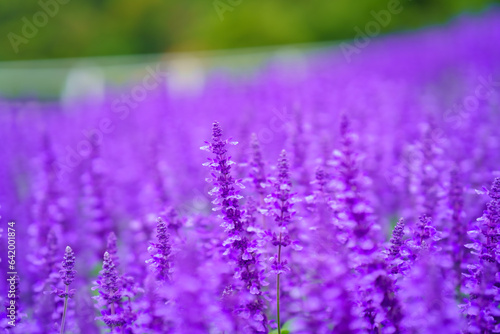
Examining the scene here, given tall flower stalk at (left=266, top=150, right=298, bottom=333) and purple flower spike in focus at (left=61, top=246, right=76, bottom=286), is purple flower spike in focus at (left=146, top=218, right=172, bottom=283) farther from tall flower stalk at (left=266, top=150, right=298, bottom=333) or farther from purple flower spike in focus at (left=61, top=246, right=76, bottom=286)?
tall flower stalk at (left=266, top=150, right=298, bottom=333)

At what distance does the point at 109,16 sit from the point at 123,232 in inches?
851

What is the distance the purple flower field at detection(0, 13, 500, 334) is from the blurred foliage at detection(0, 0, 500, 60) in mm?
15129

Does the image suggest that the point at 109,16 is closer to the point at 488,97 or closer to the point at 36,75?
Result: the point at 36,75

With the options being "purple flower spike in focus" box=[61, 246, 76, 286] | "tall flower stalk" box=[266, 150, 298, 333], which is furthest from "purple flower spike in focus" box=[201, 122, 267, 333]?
"purple flower spike in focus" box=[61, 246, 76, 286]

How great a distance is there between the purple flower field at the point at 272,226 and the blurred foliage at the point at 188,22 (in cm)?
1513

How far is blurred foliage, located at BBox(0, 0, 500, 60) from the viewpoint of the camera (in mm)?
24391

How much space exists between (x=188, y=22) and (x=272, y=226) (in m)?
24.2

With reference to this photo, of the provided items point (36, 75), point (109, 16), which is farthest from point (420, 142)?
point (109, 16)

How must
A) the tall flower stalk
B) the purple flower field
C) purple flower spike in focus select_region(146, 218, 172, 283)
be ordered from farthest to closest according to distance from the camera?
the tall flower stalk, purple flower spike in focus select_region(146, 218, 172, 283), the purple flower field

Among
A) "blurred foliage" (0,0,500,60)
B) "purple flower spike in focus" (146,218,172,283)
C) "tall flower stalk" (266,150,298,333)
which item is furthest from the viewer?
"blurred foliage" (0,0,500,60)

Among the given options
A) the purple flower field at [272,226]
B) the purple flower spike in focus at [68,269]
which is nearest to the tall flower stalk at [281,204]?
the purple flower field at [272,226]

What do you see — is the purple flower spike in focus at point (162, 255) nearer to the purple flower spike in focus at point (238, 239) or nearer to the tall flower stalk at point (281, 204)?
the purple flower spike in focus at point (238, 239)

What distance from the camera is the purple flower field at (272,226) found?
3408 millimetres

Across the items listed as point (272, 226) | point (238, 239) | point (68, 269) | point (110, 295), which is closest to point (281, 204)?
point (238, 239)
